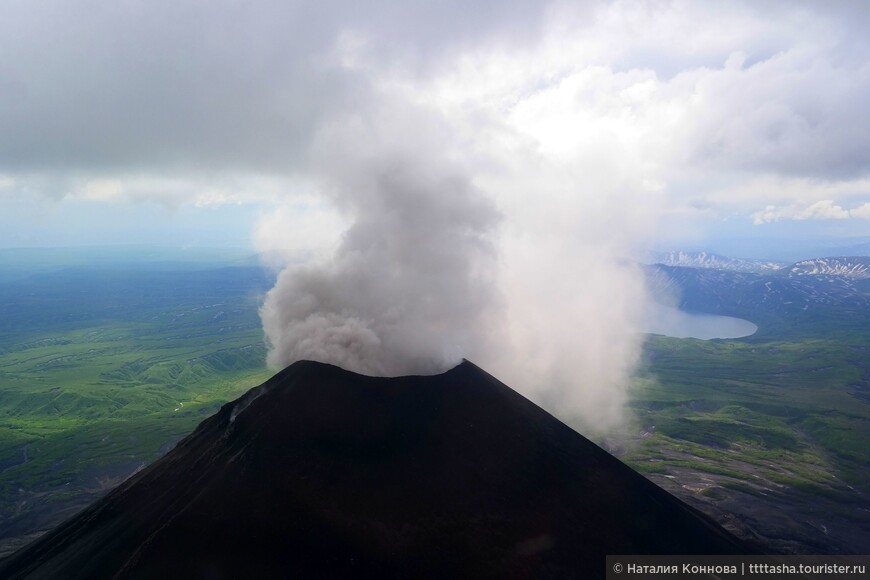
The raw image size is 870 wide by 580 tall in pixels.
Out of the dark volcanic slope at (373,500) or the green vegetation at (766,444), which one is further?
the green vegetation at (766,444)

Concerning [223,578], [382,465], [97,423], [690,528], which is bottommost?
[97,423]

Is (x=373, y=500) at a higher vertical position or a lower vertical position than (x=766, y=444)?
higher

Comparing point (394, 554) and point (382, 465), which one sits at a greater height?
point (382, 465)

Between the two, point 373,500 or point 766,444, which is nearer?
point 373,500

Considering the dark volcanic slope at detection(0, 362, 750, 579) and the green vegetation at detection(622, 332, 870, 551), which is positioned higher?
the dark volcanic slope at detection(0, 362, 750, 579)

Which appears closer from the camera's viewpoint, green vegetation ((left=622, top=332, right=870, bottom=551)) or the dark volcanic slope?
the dark volcanic slope

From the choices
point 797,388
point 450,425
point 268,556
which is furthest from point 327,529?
point 797,388

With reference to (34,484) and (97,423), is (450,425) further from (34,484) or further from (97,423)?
(97,423)

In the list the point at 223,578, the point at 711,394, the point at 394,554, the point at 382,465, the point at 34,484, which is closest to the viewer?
the point at 223,578
